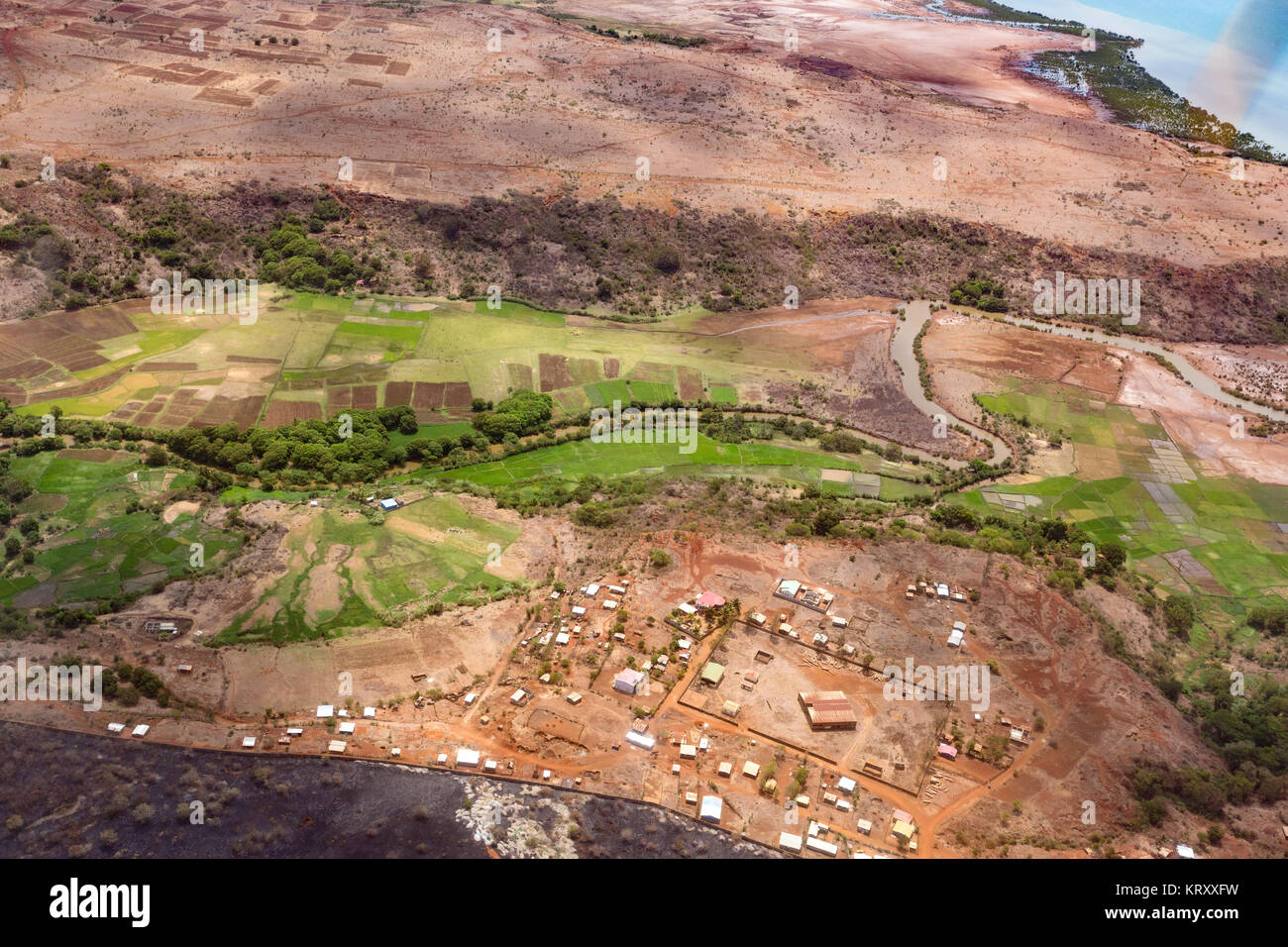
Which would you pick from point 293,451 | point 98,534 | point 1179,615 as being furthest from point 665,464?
point 98,534

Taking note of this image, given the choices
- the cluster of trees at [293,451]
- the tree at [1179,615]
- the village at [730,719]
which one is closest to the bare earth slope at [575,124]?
the cluster of trees at [293,451]

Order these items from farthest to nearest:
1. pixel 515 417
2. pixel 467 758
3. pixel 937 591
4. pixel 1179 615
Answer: pixel 515 417, pixel 1179 615, pixel 937 591, pixel 467 758

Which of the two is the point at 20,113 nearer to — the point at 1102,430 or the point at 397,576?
the point at 397,576

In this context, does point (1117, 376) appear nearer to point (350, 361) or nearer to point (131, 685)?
point (350, 361)

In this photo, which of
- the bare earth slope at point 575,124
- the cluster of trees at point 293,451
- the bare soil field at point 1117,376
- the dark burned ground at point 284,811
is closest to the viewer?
the dark burned ground at point 284,811

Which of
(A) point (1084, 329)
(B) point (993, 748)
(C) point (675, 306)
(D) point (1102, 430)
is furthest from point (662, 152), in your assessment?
(B) point (993, 748)

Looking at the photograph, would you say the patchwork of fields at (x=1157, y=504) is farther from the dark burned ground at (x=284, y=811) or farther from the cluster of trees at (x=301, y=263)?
the cluster of trees at (x=301, y=263)
